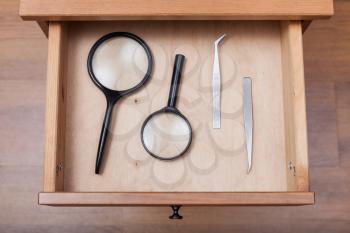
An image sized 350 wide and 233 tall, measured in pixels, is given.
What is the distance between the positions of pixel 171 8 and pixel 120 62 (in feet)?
0.44

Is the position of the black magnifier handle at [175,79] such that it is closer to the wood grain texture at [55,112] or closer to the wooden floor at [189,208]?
the wood grain texture at [55,112]

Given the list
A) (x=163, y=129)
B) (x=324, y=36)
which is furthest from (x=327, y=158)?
(x=163, y=129)

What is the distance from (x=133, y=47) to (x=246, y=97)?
0.19 metres

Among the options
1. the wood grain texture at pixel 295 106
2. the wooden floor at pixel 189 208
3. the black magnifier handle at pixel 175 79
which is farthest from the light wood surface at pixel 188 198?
the wooden floor at pixel 189 208

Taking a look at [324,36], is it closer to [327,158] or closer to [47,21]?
[327,158]

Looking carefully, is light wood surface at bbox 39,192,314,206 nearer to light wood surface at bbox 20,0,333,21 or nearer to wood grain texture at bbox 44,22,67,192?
wood grain texture at bbox 44,22,67,192

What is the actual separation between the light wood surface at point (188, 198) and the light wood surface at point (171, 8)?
239 millimetres

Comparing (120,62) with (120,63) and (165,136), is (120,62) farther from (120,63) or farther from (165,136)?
(165,136)

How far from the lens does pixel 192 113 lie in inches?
28.6

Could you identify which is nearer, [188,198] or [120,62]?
[188,198]

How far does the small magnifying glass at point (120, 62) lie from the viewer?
2.38 ft

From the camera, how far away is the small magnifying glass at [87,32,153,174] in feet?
2.38

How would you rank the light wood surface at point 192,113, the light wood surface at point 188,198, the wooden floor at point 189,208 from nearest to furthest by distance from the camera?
the light wood surface at point 188,198
the light wood surface at point 192,113
the wooden floor at point 189,208

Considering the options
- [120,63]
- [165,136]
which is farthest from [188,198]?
[120,63]
